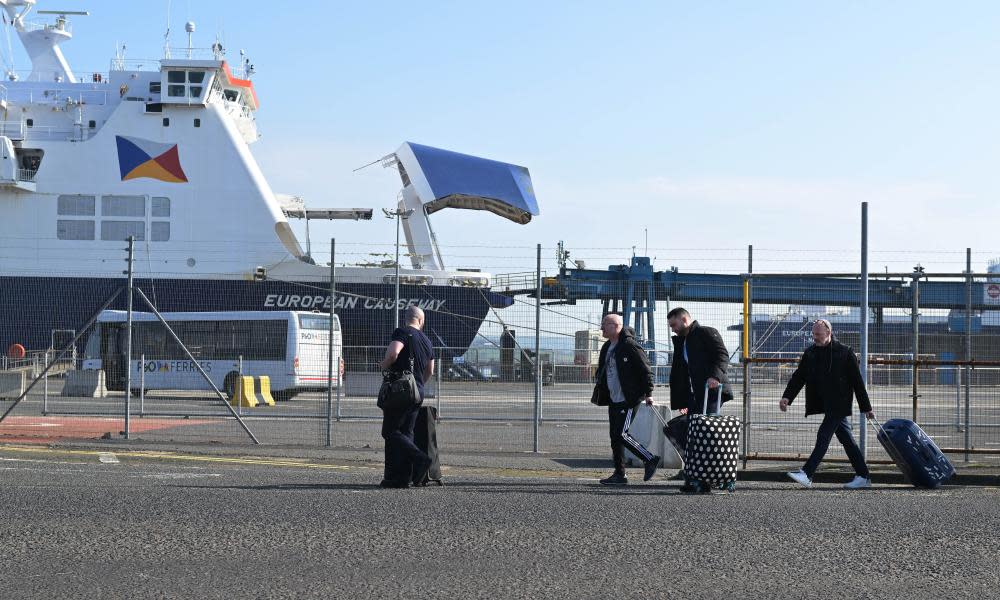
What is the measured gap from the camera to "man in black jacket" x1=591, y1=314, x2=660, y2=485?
864cm

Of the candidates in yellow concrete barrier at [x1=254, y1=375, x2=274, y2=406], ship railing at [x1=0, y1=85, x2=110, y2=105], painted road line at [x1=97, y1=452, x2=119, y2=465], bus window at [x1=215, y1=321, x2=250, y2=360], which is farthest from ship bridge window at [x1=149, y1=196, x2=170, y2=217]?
painted road line at [x1=97, y1=452, x2=119, y2=465]

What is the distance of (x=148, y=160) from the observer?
1362 inches

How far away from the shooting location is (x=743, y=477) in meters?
9.79

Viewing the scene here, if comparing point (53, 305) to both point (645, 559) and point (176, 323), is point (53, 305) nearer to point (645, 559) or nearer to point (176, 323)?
point (176, 323)

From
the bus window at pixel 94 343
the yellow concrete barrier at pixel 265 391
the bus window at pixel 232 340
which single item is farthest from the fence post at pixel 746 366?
the bus window at pixel 232 340

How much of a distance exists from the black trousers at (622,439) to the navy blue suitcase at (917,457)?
200cm

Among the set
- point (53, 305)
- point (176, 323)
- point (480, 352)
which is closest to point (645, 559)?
point (480, 352)

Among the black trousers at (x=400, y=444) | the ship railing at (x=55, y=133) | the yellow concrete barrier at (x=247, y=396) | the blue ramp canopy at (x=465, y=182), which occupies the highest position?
the ship railing at (x=55, y=133)

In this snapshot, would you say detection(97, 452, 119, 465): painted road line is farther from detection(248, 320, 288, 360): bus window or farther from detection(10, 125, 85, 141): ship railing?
detection(10, 125, 85, 141): ship railing

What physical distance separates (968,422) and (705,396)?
11.5ft

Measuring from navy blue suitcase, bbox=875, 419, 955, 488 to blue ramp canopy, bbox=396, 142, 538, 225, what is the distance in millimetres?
25286

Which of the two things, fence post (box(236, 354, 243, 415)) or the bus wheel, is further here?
the bus wheel

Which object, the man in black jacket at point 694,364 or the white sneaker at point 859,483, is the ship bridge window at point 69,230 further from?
the white sneaker at point 859,483

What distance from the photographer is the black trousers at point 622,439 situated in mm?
8719
